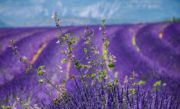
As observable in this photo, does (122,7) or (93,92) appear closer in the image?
(93,92)

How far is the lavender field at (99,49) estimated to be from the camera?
3184 mm

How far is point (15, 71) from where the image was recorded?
385cm

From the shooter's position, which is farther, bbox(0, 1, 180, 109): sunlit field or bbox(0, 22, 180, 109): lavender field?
bbox(0, 22, 180, 109): lavender field

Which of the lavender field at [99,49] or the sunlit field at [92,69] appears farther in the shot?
the lavender field at [99,49]

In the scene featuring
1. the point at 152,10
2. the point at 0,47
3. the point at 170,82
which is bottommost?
the point at 170,82

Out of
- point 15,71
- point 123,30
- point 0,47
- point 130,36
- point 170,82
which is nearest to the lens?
point 170,82

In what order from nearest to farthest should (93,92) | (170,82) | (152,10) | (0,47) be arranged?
(93,92) < (170,82) < (0,47) < (152,10)

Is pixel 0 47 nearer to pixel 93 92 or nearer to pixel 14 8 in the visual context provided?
pixel 93 92

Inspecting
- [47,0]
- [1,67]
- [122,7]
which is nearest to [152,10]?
[122,7]

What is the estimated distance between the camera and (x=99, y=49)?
4.57 m

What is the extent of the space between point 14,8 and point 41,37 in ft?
75.7

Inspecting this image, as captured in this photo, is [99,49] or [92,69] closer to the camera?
[92,69]

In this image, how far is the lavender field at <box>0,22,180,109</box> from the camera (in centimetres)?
318

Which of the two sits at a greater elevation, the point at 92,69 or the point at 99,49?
the point at 99,49
